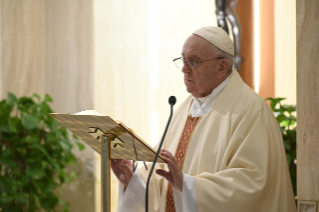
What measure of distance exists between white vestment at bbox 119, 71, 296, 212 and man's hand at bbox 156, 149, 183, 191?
0.04m

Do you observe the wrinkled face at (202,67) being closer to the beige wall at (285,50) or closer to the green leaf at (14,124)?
the beige wall at (285,50)

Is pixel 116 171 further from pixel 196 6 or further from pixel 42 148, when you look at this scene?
pixel 196 6

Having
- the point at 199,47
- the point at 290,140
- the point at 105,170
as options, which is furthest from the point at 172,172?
the point at 290,140

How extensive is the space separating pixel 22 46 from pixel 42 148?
1494mm

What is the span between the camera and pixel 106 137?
2279mm

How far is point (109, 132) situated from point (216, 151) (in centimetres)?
74

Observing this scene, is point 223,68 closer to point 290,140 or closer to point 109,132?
point 109,132

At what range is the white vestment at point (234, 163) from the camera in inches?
95.4

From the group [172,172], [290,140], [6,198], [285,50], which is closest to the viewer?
[172,172]

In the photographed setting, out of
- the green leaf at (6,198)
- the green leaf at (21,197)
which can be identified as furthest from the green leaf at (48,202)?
the green leaf at (6,198)

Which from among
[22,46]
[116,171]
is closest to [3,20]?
[22,46]

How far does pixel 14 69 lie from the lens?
5383 millimetres

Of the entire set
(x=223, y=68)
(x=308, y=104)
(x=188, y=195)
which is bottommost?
(x=188, y=195)

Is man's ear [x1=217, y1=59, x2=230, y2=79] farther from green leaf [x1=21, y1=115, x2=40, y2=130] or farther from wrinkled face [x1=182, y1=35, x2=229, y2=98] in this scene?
green leaf [x1=21, y1=115, x2=40, y2=130]
